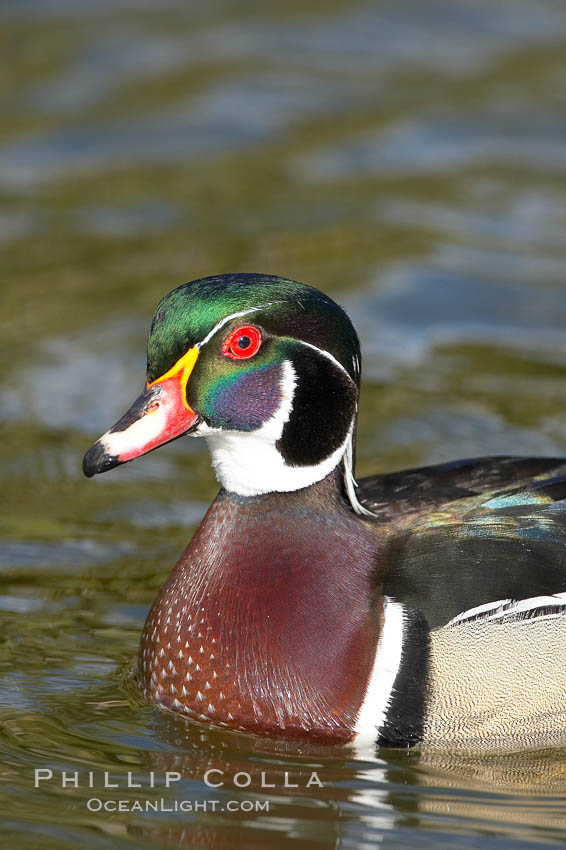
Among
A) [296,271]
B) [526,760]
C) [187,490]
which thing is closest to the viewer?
[526,760]

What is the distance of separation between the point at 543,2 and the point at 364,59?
2.37 m

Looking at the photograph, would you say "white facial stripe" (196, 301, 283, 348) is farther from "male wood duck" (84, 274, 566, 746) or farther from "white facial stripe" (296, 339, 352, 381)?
"white facial stripe" (296, 339, 352, 381)

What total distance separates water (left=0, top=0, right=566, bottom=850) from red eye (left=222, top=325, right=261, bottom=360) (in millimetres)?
1484

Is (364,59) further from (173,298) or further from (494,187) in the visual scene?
(173,298)

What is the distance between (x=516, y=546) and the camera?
5.99 meters

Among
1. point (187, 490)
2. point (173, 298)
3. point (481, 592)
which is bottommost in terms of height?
point (187, 490)

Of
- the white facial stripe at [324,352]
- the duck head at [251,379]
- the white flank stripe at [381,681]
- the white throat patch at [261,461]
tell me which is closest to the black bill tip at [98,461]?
the duck head at [251,379]

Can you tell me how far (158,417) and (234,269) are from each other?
577 centimetres

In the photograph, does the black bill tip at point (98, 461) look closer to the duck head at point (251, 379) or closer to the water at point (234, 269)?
the duck head at point (251, 379)

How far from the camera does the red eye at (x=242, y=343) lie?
5.88 metres

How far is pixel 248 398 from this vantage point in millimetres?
5941

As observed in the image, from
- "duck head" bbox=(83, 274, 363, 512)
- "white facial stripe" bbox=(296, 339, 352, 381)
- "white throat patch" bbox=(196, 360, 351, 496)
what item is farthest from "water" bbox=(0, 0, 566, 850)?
"white facial stripe" bbox=(296, 339, 352, 381)

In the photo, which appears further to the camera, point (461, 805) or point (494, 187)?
point (494, 187)

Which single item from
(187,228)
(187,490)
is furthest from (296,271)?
(187,490)
